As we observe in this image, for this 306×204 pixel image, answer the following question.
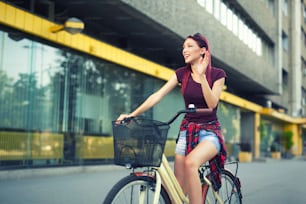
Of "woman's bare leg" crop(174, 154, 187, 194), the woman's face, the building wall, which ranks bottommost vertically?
"woman's bare leg" crop(174, 154, 187, 194)

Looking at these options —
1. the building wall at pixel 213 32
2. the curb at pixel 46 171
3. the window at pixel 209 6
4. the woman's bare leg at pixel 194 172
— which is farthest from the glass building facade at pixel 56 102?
the woman's bare leg at pixel 194 172

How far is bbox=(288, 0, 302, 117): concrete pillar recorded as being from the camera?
43.3 meters

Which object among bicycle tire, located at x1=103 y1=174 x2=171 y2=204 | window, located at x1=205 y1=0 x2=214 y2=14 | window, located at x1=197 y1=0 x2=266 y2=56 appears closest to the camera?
bicycle tire, located at x1=103 y1=174 x2=171 y2=204

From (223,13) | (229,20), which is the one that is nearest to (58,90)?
(223,13)

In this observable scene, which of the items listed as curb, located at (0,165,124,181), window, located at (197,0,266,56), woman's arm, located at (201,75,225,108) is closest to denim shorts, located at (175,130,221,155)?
woman's arm, located at (201,75,225,108)

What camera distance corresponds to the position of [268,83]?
30094 mm

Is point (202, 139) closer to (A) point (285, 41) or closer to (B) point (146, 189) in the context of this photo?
(B) point (146, 189)

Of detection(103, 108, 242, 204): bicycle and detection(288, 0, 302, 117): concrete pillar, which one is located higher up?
detection(288, 0, 302, 117): concrete pillar

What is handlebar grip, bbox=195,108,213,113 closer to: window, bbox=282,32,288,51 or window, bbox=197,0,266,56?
window, bbox=197,0,266,56

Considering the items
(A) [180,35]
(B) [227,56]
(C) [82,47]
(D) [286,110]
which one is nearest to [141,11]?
(C) [82,47]

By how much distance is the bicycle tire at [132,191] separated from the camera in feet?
9.45

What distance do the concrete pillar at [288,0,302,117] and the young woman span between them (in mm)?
41696

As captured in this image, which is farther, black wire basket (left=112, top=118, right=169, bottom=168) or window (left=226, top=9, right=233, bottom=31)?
window (left=226, top=9, right=233, bottom=31)

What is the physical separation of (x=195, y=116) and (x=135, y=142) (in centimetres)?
73
